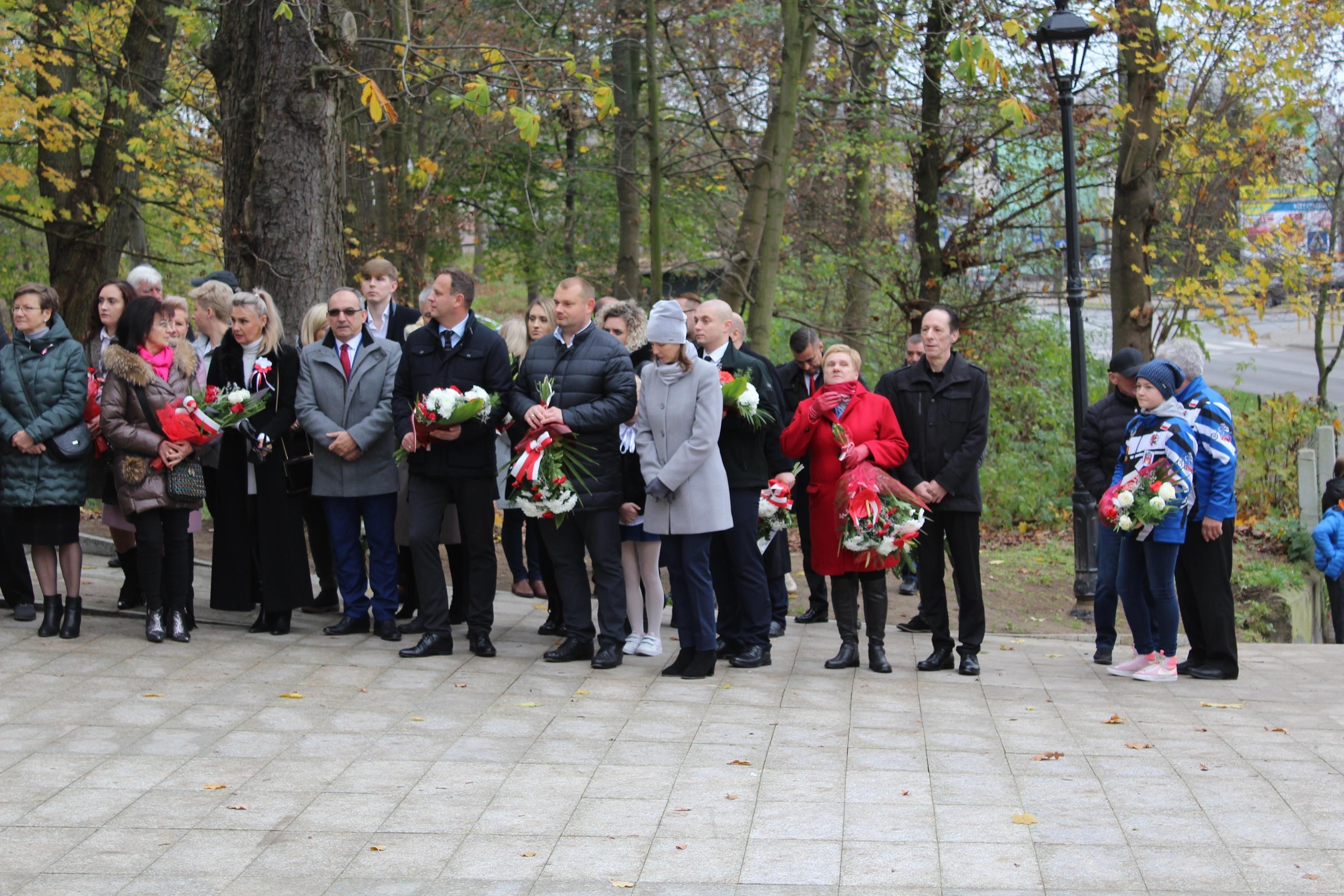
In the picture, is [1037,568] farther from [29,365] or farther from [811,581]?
[29,365]

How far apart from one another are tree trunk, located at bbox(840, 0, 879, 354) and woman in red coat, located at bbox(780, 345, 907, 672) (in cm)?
862

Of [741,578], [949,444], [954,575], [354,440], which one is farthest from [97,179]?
[954,575]

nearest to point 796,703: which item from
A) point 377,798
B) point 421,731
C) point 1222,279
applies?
point 421,731

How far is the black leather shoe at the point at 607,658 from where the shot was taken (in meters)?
8.01

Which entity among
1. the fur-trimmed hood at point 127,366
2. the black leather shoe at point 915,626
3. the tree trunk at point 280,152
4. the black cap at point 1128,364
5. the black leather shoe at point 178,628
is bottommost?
the black leather shoe at point 915,626

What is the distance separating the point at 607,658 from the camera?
8008mm

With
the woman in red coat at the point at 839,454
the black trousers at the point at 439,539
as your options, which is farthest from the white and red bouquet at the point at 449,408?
the woman in red coat at the point at 839,454

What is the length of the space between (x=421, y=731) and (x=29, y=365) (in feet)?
11.4

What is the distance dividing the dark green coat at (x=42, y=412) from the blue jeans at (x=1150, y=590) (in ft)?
20.6

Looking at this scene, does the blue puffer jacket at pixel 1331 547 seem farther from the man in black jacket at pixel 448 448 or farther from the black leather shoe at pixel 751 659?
the man in black jacket at pixel 448 448

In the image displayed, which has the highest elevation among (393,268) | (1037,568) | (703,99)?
(703,99)

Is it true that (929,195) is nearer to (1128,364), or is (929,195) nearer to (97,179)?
(1128,364)

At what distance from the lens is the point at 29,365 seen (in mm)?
7980

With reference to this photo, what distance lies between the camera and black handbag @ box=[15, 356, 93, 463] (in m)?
7.91
